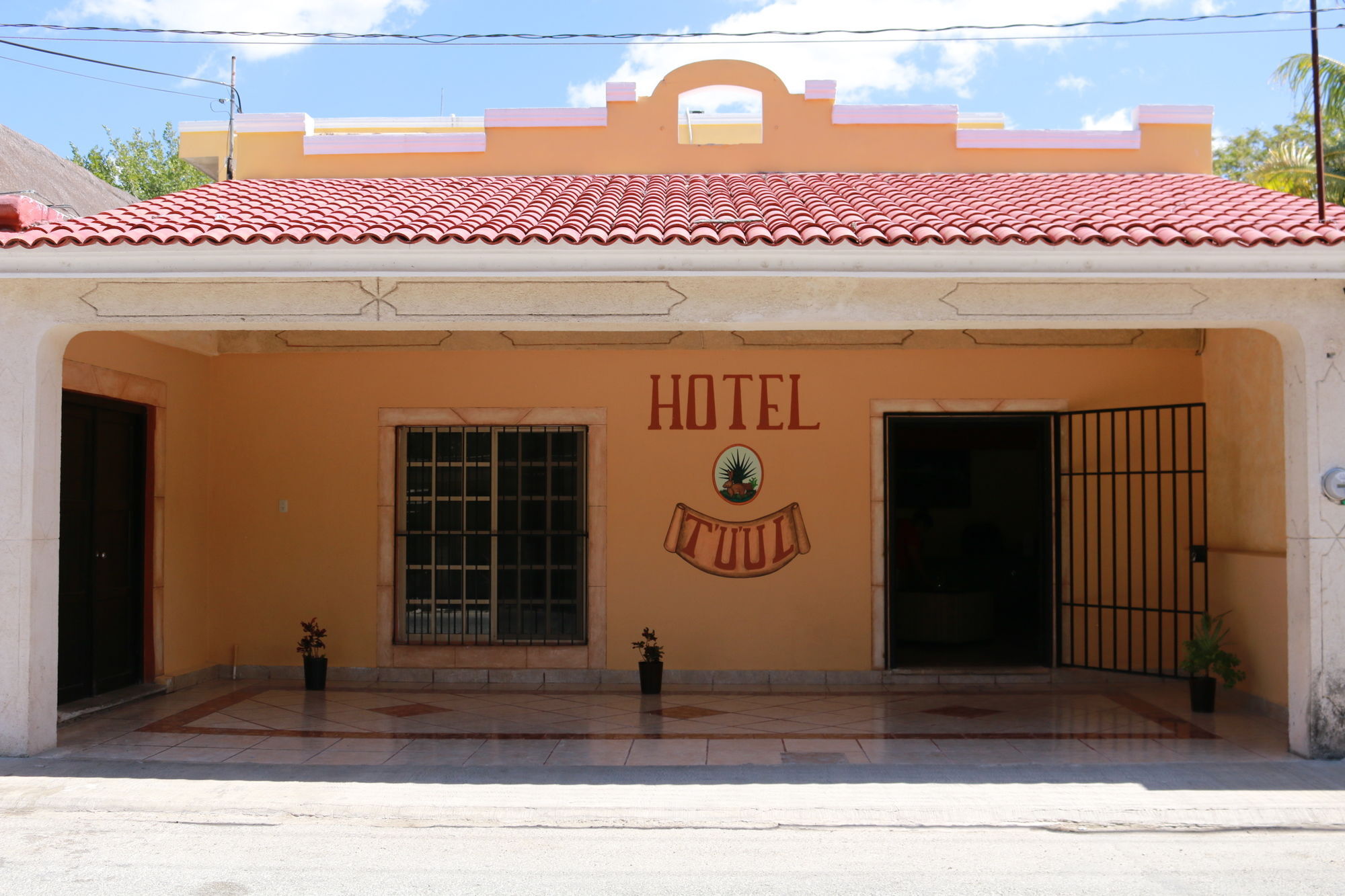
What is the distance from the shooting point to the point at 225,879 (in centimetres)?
481

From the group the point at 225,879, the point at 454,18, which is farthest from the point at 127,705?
the point at 454,18

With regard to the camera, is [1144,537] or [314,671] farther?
[314,671]

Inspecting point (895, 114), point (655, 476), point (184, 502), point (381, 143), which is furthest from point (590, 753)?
point (895, 114)

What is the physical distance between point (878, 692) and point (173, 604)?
19.2ft

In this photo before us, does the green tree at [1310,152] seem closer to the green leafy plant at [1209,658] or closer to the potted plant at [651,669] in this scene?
the green leafy plant at [1209,658]

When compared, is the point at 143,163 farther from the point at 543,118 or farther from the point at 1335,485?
the point at 1335,485

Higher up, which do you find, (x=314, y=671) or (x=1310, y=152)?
(x=1310, y=152)

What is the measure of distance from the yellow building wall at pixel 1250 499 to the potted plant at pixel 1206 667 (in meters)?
0.22

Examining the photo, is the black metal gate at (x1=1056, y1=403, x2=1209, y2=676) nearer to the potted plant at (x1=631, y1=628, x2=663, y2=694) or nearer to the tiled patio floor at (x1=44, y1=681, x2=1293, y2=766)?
the tiled patio floor at (x1=44, y1=681, x2=1293, y2=766)

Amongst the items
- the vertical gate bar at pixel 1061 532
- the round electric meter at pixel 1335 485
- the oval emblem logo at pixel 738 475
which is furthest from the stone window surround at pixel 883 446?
the round electric meter at pixel 1335 485

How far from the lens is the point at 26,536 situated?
672 cm

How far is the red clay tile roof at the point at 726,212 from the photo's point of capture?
21.6ft

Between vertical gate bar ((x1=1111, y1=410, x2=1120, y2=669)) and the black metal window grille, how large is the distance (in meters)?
4.40

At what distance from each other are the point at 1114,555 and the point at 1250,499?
1.19 meters
